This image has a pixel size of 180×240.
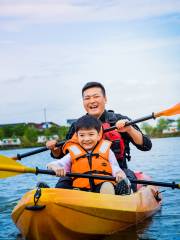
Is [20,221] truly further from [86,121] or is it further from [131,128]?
[131,128]

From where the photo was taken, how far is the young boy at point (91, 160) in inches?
214

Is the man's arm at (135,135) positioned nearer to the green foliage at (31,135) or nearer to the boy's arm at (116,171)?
the boy's arm at (116,171)

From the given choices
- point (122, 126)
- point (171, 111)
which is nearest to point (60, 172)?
point (122, 126)

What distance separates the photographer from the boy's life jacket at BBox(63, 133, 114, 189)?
17.9 ft

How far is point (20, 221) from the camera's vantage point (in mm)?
4965

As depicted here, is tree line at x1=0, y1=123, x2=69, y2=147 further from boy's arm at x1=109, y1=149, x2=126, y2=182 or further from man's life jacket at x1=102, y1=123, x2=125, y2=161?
boy's arm at x1=109, y1=149, x2=126, y2=182

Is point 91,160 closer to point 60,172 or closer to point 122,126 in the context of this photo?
point 60,172

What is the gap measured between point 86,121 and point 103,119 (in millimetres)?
1221

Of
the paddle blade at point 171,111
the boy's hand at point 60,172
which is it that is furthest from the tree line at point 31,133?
the boy's hand at point 60,172

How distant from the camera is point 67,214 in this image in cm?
477

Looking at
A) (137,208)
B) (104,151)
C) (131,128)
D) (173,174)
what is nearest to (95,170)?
(104,151)

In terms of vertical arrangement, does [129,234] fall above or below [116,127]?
below

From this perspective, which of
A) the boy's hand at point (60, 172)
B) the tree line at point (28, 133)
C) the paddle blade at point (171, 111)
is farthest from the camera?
the tree line at point (28, 133)

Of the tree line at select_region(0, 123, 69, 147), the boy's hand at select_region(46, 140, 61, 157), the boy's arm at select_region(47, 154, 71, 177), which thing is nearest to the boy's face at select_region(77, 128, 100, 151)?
the boy's arm at select_region(47, 154, 71, 177)
